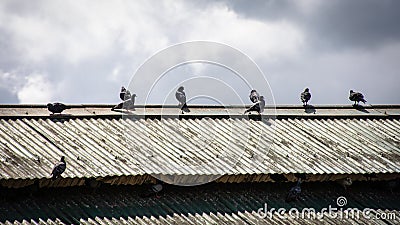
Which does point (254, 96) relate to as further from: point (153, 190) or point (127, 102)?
point (153, 190)

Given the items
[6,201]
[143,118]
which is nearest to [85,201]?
[6,201]

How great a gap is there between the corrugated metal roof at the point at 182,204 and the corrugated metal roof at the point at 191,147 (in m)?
0.61

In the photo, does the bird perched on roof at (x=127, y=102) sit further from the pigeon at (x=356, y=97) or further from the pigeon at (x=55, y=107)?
the pigeon at (x=356, y=97)

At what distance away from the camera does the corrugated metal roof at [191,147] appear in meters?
21.1

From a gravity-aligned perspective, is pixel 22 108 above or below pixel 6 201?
above

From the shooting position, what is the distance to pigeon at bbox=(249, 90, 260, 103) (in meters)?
26.6

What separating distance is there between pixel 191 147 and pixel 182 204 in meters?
2.50

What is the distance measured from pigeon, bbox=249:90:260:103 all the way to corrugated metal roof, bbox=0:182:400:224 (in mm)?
4691

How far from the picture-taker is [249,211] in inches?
830

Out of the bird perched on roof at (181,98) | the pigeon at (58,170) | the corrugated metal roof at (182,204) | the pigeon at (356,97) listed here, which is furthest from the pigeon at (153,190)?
→ the pigeon at (356,97)

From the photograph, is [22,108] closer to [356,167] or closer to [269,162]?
[269,162]

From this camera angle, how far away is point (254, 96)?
27.0 metres

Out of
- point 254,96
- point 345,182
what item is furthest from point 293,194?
point 254,96

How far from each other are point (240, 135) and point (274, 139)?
109 centimetres
